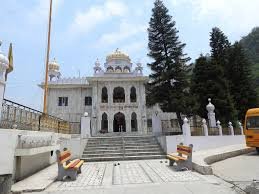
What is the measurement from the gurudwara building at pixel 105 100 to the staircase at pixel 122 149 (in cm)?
1226

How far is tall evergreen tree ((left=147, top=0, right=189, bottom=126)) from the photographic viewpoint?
2023cm

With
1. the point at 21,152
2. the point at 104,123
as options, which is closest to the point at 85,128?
the point at 21,152

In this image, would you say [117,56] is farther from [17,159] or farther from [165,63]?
[17,159]

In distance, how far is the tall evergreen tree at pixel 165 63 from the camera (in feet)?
66.4

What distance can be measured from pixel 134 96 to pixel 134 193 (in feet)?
82.6

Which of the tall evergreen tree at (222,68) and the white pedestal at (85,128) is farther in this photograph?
the tall evergreen tree at (222,68)

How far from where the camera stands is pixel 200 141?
52.6 ft

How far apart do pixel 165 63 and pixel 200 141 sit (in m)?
7.81

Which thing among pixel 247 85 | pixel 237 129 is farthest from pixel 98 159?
pixel 247 85

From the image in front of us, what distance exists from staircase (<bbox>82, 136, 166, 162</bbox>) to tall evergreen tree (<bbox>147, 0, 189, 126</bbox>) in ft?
17.2

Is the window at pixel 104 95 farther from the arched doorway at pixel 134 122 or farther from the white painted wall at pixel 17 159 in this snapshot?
the white painted wall at pixel 17 159

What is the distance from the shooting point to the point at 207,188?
596 centimetres

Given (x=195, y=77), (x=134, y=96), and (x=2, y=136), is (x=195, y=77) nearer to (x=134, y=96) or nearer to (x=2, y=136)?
(x=134, y=96)

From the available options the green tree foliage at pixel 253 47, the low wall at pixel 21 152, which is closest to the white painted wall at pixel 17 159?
the low wall at pixel 21 152
